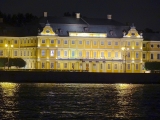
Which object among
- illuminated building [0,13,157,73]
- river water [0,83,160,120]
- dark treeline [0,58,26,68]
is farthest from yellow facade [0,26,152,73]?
river water [0,83,160,120]

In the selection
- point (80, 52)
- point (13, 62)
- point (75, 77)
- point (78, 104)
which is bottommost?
point (78, 104)

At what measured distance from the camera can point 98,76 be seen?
4026 inches

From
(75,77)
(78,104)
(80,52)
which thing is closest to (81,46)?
(80,52)

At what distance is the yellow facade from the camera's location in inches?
4840

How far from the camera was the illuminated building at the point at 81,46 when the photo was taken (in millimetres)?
123062

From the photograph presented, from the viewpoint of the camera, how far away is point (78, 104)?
6538 cm

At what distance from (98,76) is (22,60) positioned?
2210 cm

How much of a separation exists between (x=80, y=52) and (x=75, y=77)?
2296 centimetres

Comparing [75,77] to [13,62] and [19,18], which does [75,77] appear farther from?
[19,18]

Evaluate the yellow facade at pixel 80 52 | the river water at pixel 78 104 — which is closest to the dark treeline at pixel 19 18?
the yellow facade at pixel 80 52

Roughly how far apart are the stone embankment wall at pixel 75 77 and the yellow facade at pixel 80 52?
18911 millimetres

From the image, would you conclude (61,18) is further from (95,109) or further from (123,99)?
(95,109)

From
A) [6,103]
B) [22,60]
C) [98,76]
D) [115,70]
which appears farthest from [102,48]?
[6,103]

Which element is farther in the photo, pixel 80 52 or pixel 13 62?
pixel 80 52
